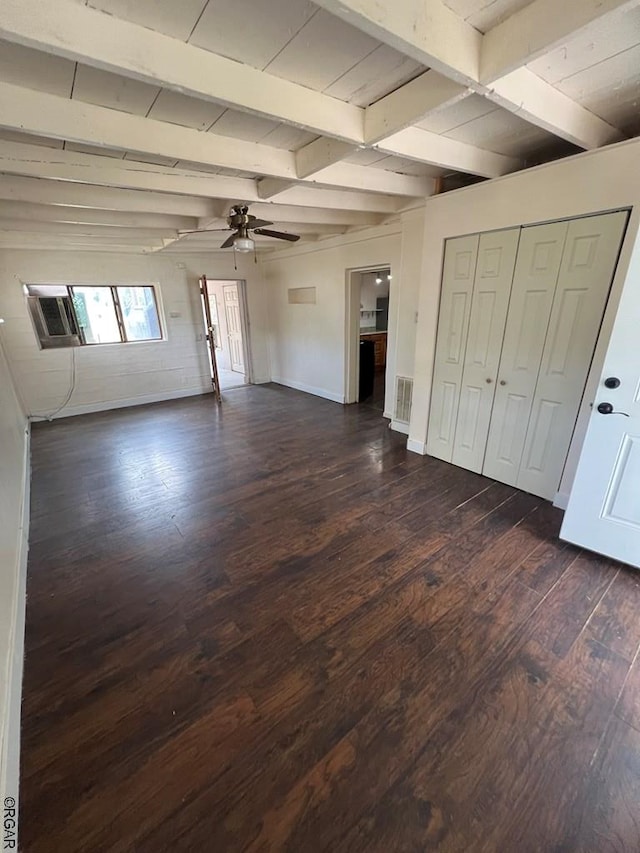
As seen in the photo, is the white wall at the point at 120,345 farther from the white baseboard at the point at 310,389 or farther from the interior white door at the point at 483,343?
the interior white door at the point at 483,343

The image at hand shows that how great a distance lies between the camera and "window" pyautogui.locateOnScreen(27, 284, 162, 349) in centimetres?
481

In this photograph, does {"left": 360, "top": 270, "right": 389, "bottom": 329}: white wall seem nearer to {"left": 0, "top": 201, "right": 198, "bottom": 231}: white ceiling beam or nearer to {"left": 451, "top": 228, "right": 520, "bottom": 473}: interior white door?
{"left": 0, "top": 201, "right": 198, "bottom": 231}: white ceiling beam

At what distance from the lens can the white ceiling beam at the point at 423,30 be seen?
0.99 m

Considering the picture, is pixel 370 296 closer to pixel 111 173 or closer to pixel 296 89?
pixel 111 173

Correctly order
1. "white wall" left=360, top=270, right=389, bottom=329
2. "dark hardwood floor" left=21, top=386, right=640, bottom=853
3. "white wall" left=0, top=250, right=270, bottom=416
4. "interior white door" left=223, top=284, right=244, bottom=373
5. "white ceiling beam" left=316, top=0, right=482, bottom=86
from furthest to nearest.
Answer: "white wall" left=360, top=270, right=389, bottom=329 < "interior white door" left=223, top=284, right=244, bottom=373 < "white wall" left=0, top=250, right=270, bottom=416 < "dark hardwood floor" left=21, top=386, right=640, bottom=853 < "white ceiling beam" left=316, top=0, right=482, bottom=86

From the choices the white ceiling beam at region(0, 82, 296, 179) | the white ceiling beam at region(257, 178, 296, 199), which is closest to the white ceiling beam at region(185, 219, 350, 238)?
the white ceiling beam at region(257, 178, 296, 199)

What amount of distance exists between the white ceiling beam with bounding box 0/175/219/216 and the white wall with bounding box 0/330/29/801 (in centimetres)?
168

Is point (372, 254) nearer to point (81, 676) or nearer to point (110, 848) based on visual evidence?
point (81, 676)

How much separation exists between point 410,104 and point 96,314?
5275 millimetres

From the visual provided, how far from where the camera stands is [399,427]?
4.25m

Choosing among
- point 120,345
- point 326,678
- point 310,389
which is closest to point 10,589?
point 326,678

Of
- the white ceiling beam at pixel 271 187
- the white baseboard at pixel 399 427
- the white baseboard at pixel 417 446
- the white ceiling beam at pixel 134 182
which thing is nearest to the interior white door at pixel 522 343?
the white baseboard at pixel 417 446

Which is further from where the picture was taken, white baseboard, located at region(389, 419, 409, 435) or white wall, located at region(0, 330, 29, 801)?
white baseboard, located at region(389, 419, 409, 435)

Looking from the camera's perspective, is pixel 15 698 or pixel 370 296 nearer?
pixel 15 698
